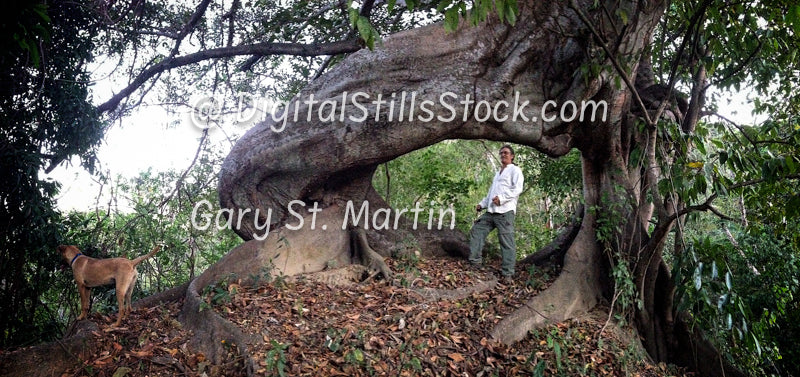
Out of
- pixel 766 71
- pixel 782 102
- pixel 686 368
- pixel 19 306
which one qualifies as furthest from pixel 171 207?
pixel 782 102

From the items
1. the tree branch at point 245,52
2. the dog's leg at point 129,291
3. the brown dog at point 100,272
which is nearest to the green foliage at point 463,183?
the tree branch at point 245,52

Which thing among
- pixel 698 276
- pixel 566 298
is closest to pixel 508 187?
pixel 566 298

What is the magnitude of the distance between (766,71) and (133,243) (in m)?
9.00

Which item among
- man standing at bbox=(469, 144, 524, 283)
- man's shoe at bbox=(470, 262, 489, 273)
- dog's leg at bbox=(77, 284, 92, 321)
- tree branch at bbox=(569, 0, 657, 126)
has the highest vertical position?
tree branch at bbox=(569, 0, 657, 126)

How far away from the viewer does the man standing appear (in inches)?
262

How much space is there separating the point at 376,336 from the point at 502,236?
2351mm

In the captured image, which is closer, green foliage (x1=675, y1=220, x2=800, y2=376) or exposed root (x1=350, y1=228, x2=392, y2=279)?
green foliage (x1=675, y1=220, x2=800, y2=376)

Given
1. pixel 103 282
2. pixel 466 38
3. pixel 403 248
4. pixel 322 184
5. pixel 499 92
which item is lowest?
pixel 103 282

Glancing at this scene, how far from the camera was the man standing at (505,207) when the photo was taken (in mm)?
6664

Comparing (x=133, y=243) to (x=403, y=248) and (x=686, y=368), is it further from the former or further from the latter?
(x=686, y=368)

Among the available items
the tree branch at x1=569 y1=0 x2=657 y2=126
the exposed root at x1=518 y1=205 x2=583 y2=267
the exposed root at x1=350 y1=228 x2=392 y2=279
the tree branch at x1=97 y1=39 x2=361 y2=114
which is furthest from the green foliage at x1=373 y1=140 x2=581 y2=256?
the tree branch at x1=569 y1=0 x2=657 y2=126

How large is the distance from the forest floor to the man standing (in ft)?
1.28

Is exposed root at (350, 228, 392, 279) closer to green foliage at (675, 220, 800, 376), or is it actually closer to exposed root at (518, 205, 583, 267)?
exposed root at (518, 205, 583, 267)

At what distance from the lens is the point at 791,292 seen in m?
7.86
